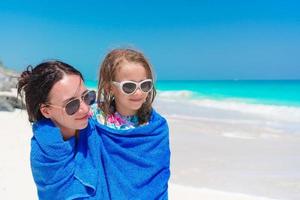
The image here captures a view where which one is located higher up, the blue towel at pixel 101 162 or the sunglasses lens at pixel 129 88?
the sunglasses lens at pixel 129 88

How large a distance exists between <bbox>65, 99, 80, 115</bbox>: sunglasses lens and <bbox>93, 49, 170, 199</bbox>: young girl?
0.81 ft

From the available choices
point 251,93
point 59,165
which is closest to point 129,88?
point 59,165

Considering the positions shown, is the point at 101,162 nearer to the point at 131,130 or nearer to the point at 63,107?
the point at 131,130

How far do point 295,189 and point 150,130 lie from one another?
145 inches

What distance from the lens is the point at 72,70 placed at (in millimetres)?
2385

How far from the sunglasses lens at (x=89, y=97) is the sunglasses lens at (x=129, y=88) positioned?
24 cm

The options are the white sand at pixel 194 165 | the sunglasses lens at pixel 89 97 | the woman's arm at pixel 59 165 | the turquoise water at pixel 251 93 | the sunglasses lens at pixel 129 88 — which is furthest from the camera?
the turquoise water at pixel 251 93

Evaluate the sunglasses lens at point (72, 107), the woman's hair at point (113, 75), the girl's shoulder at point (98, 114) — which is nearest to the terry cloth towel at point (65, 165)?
the sunglasses lens at point (72, 107)

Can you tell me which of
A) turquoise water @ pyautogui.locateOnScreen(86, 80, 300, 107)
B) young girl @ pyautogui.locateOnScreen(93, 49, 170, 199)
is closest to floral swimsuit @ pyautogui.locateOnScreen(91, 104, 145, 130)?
young girl @ pyautogui.locateOnScreen(93, 49, 170, 199)

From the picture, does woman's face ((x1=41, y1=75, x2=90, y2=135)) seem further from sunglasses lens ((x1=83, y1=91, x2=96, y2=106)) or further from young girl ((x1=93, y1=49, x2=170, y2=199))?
young girl ((x1=93, y1=49, x2=170, y2=199))

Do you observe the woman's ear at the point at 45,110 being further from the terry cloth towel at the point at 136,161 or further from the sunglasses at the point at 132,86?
the sunglasses at the point at 132,86

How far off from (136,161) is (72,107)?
46 centimetres

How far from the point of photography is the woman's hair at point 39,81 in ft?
7.62

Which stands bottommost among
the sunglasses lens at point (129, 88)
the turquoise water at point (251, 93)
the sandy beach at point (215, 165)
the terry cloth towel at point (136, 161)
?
the turquoise water at point (251, 93)
